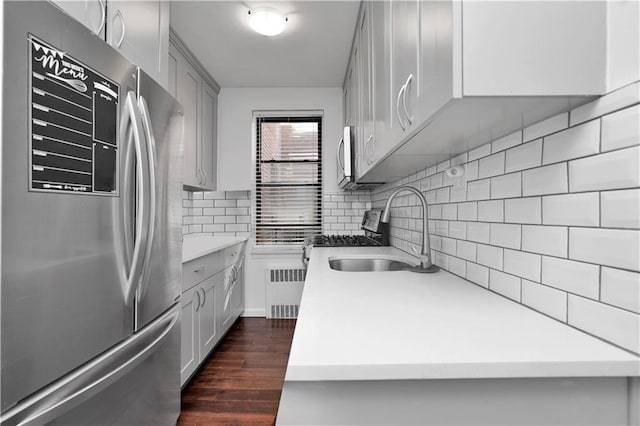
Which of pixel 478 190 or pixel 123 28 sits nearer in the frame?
pixel 478 190

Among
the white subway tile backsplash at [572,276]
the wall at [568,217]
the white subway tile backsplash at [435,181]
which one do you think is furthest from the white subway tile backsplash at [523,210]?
the white subway tile backsplash at [435,181]

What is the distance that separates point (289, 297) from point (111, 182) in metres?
2.70

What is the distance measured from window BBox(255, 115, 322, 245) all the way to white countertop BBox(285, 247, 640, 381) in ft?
8.95

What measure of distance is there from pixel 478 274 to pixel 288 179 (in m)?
2.77

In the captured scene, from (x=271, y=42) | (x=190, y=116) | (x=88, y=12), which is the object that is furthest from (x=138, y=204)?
(x=271, y=42)

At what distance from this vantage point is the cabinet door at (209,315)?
2426mm

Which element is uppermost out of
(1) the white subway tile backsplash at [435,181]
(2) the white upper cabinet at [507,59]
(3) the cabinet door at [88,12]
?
(3) the cabinet door at [88,12]

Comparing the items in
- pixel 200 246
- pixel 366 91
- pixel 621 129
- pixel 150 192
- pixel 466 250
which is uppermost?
pixel 366 91

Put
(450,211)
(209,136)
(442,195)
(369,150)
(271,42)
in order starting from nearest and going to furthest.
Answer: (450,211), (442,195), (369,150), (271,42), (209,136)

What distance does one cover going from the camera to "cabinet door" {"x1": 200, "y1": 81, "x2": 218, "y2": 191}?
3.24 meters

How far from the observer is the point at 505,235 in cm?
104

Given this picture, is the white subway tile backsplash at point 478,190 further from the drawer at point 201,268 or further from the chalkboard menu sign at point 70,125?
the drawer at point 201,268

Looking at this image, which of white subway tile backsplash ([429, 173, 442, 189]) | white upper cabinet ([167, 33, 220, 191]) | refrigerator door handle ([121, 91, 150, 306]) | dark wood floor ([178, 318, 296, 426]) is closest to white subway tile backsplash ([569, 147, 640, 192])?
white subway tile backsplash ([429, 173, 442, 189])

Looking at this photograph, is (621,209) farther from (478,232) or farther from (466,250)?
(466,250)
